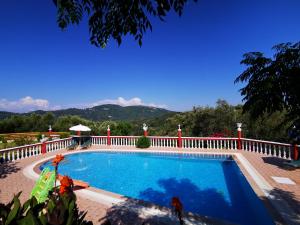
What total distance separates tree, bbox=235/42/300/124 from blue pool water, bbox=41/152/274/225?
429 centimetres

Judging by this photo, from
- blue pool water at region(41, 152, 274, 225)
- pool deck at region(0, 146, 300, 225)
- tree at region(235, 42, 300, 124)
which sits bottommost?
blue pool water at region(41, 152, 274, 225)

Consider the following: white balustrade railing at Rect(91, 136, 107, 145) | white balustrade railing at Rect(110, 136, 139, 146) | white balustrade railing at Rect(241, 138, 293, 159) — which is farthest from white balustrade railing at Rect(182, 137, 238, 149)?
white balustrade railing at Rect(91, 136, 107, 145)

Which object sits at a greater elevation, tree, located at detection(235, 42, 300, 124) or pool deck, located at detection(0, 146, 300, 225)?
tree, located at detection(235, 42, 300, 124)

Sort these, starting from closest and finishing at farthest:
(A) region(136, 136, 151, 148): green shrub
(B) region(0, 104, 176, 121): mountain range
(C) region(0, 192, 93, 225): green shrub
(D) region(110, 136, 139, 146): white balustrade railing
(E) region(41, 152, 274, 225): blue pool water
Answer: (C) region(0, 192, 93, 225): green shrub < (E) region(41, 152, 274, 225): blue pool water < (A) region(136, 136, 151, 148): green shrub < (D) region(110, 136, 139, 146): white balustrade railing < (B) region(0, 104, 176, 121): mountain range

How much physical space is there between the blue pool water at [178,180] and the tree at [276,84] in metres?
4.29

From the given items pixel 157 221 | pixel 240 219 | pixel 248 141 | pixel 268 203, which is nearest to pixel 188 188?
pixel 240 219

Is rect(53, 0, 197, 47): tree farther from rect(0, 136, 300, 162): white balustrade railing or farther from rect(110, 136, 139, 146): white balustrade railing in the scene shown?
rect(110, 136, 139, 146): white balustrade railing

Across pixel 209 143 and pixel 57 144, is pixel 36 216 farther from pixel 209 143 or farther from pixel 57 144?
pixel 57 144

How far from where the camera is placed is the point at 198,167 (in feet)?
40.2

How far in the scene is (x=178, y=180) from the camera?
10219 millimetres

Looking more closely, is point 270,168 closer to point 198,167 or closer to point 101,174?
point 198,167

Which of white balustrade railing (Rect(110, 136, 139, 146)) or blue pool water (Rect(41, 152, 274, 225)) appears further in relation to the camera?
white balustrade railing (Rect(110, 136, 139, 146))

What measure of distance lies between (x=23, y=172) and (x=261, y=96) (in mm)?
10709

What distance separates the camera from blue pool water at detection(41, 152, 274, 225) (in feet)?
22.9
